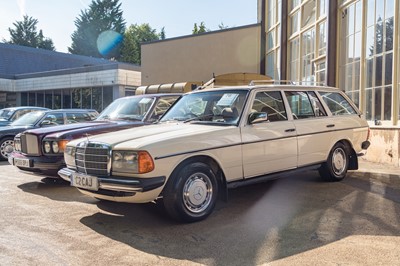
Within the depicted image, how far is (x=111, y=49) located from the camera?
60.6m

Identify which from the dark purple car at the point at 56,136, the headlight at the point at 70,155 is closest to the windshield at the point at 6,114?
the dark purple car at the point at 56,136

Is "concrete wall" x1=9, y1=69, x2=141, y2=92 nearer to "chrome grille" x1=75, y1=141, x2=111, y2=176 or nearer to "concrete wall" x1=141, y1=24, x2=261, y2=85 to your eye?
"concrete wall" x1=141, y1=24, x2=261, y2=85

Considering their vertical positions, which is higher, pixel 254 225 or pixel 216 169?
pixel 216 169

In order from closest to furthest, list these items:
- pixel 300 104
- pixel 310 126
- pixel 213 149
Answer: pixel 213 149
pixel 310 126
pixel 300 104

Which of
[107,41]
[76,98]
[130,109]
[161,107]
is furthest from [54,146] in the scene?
[107,41]

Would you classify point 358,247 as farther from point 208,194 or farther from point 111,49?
point 111,49

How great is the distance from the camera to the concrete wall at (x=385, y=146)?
8.94 m

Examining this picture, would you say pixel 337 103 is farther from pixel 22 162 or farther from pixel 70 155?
pixel 22 162

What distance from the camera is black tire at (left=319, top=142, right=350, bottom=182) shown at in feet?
22.2

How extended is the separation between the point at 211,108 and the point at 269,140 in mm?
949

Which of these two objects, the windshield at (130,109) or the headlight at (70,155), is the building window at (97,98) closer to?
the windshield at (130,109)

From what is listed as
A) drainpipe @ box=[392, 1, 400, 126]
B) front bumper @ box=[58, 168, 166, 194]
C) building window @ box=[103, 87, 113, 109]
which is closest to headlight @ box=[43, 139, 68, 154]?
front bumper @ box=[58, 168, 166, 194]

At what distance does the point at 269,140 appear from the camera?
5543 mm

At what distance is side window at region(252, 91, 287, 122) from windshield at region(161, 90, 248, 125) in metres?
0.24
